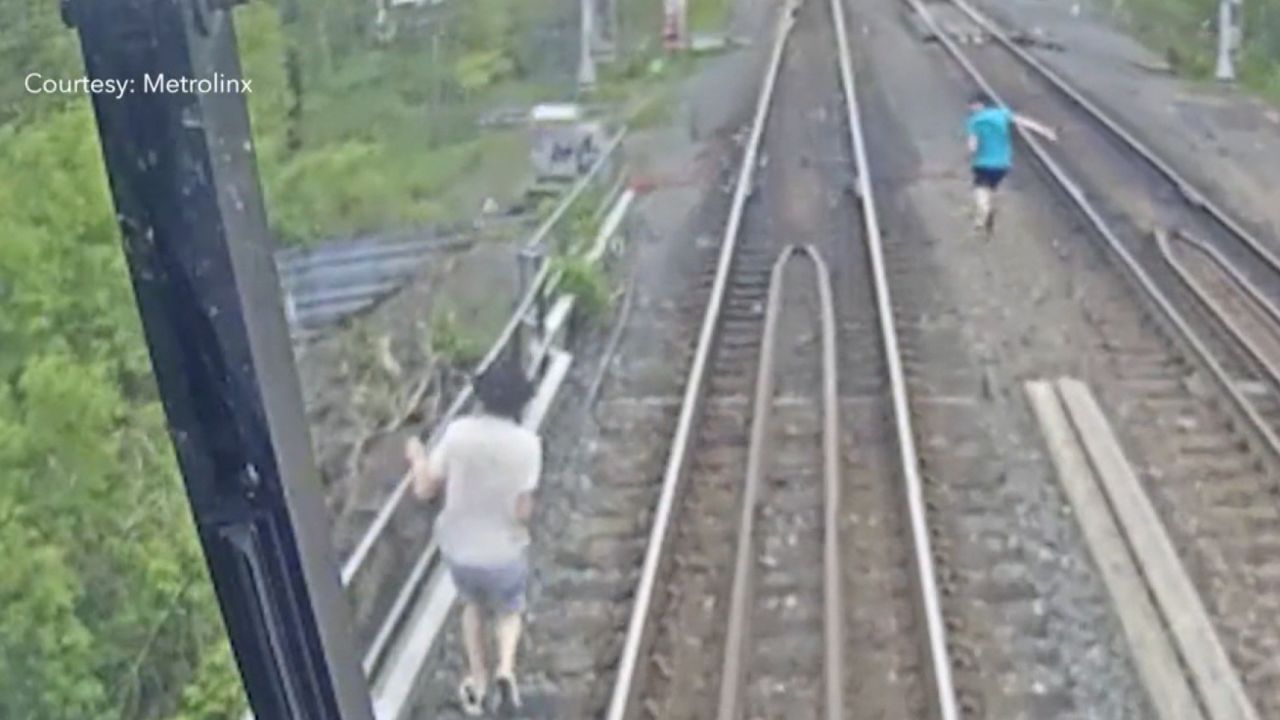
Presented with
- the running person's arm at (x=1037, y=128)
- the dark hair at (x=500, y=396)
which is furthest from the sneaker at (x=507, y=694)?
the running person's arm at (x=1037, y=128)

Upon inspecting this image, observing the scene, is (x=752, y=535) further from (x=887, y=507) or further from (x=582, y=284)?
(x=582, y=284)

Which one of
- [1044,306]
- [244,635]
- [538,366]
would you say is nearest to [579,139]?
[1044,306]

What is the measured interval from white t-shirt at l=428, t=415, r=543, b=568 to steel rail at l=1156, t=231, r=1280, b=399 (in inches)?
244

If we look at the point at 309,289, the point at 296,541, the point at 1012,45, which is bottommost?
the point at 1012,45

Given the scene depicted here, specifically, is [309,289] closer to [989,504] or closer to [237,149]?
[237,149]

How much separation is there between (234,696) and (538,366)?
14.5 ft

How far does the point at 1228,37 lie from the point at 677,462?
1678 centimetres

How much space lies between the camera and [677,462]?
31.3 feet

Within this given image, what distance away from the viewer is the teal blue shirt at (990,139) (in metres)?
14.7

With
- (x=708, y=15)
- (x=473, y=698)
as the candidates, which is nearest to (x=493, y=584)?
(x=473, y=698)

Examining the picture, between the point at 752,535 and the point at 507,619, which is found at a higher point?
the point at 507,619

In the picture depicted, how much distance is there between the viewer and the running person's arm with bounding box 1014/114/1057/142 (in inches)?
706

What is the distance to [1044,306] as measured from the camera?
44.0 ft

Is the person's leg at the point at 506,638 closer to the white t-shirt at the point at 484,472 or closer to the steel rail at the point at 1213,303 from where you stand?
the white t-shirt at the point at 484,472
